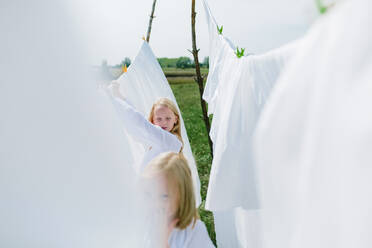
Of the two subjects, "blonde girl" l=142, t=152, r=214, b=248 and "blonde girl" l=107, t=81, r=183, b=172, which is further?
"blonde girl" l=107, t=81, r=183, b=172

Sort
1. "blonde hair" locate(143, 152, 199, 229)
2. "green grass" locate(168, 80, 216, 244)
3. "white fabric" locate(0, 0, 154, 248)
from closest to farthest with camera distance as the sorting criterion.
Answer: "white fabric" locate(0, 0, 154, 248)
"blonde hair" locate(143, 152, 199, 229)
"green grass" locate(168, 80, 216, 244)

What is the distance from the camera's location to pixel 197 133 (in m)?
6.83

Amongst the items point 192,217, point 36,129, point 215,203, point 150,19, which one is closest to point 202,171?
point 150,19

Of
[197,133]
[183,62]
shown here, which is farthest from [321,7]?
[183,62]

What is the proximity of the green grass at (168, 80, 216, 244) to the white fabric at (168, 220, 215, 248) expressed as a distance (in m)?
1.44

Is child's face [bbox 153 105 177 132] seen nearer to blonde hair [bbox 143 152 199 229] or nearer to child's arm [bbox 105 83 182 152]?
child's arm [bbox 105 83 182 152]

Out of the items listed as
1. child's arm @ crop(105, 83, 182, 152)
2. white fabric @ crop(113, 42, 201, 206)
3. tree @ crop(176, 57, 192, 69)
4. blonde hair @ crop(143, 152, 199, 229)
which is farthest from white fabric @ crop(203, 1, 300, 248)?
tree @ crop(176, 57, 192, 69)

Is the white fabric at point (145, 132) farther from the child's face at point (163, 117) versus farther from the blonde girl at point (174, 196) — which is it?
the blonde girl at point (174, 196)

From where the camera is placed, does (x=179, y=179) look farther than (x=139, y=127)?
No

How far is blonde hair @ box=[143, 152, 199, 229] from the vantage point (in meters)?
1.14

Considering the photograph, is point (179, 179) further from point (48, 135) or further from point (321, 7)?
point (321, 7)

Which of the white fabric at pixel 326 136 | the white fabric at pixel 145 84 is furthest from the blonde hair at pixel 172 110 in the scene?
the white fabric at pixel 326 136

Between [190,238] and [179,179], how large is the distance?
263 mm

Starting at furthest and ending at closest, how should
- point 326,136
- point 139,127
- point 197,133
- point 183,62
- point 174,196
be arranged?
point 183,62 → point 197,133 → point 139,127 → point 174,196 → point 326,136
